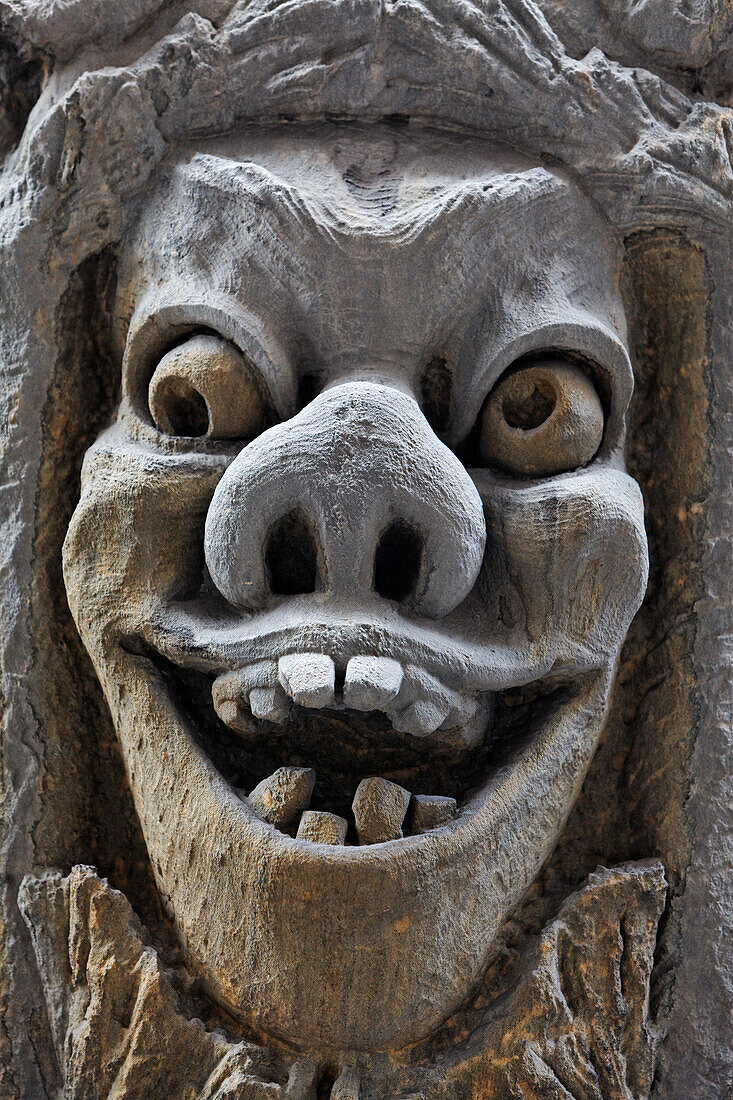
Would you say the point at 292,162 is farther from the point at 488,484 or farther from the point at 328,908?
the point at 328,908

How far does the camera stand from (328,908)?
3.38 ft

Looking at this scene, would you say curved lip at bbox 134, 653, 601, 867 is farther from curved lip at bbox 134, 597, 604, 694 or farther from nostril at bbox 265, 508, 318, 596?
nostril at bbox 265, 508, 318, 596

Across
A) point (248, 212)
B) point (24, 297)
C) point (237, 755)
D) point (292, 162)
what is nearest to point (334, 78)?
point (292, 162)

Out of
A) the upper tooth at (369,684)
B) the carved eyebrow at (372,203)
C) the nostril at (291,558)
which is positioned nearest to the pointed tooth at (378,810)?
the upper tooth at (369,684)

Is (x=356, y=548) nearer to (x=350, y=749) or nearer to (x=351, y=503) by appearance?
(x=351, y=503)

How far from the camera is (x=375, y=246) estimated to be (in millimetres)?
1152

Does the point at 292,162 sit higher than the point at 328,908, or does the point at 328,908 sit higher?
the point at 292,162

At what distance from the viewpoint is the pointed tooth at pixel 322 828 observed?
1.06m

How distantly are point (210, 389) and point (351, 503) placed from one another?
0.23 meters

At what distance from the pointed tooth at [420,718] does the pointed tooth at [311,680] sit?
84 millimetres

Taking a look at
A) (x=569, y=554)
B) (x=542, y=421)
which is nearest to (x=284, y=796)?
(x=569, y=554)

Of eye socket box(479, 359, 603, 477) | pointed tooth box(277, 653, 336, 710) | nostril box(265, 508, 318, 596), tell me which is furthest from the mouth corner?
eye socket box(479, 359, 603, 477)

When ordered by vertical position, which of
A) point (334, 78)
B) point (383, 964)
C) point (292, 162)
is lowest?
point (383, 964)

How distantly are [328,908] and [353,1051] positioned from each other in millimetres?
156
